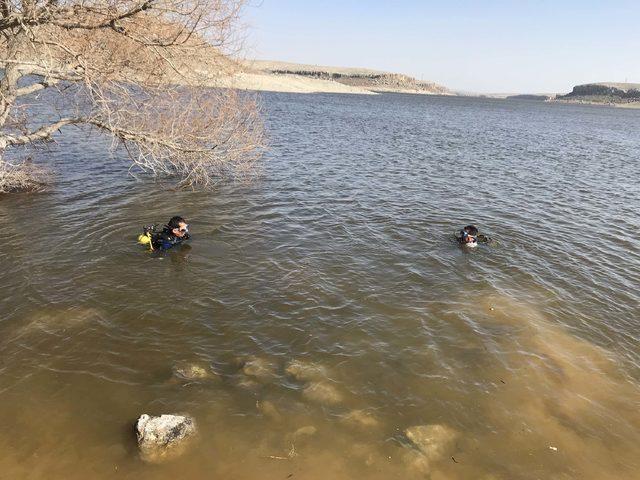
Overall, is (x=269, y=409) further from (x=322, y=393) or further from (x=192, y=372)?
(x=192, y=372)

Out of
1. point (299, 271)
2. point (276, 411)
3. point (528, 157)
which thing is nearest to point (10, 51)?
point (299, 271)

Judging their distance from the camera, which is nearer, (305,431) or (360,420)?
(305,431)

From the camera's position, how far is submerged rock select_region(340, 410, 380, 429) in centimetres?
711

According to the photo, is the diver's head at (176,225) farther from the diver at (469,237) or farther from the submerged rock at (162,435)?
the diver at (469,237)

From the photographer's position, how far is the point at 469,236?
14719mm

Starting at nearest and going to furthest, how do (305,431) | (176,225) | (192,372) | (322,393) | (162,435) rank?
1. (162,435)
2. (305,431)
3. (322,393)
4. (192,372)
5. (176,225)

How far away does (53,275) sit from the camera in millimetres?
11391

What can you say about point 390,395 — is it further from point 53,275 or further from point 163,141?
point 163,141

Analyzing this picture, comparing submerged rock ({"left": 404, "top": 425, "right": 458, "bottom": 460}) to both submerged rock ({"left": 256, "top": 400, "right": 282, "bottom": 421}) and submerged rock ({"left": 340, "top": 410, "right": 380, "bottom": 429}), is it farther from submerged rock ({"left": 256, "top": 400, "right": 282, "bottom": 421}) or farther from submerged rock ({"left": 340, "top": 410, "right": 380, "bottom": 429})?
submerged rock ({"left": 256, "top": 400, "right": 282, "bottom": 421})

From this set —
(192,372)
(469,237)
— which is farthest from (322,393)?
(469,237)

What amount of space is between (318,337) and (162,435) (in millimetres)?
4017

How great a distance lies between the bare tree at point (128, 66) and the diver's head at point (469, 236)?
1033 centimetres

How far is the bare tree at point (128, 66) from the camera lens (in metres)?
9.62

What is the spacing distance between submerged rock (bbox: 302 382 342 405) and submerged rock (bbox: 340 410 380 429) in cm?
39
